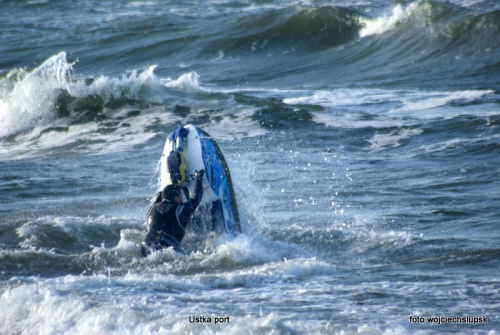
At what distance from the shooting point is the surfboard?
6.39 m

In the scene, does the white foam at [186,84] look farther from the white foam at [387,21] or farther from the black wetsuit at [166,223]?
the black wetsuit at [166,223]

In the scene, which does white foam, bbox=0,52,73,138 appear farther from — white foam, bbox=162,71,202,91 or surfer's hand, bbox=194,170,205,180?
surfer's hand, bbox=194,170,205,180

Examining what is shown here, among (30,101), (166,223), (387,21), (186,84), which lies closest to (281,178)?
(166,223)

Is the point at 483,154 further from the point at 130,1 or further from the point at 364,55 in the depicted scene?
the point at 130,1

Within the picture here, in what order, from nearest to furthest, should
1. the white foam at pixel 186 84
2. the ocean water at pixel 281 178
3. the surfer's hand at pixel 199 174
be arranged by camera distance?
the ocean water at pixel 281 178
the surfer's hand at pixel 199 174
the white foam at pixel 186 84

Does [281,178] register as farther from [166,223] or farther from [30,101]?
[30,101]

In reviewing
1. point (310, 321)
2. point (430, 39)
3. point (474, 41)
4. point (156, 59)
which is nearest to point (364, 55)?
point (430, 39)

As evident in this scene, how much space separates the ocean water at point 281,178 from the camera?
456 cm

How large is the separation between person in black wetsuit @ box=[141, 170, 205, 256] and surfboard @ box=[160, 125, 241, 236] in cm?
21

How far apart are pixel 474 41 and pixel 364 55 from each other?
2.77m

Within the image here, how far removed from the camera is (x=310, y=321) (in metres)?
4.24

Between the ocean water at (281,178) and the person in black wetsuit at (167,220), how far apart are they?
157 mm

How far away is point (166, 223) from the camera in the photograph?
19.6 ft

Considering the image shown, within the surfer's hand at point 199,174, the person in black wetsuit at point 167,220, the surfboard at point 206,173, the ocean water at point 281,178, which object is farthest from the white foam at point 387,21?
the person in black wetsuit at point 167,220
